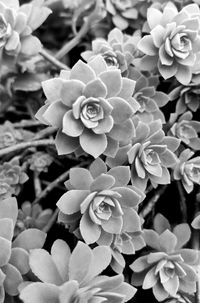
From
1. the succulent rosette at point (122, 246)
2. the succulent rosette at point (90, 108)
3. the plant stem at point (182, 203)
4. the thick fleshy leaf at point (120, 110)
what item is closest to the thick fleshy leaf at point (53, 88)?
the succulent rosette at point (90, 108)

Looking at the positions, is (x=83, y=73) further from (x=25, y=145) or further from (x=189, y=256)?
(x=189, y=256)

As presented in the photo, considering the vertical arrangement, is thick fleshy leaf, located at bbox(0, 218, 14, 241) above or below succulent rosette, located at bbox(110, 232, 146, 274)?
above

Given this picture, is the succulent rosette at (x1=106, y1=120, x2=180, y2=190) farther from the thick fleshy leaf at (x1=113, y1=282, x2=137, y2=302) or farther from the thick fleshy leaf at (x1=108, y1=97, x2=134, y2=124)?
the thick fleshy leaf at (x1=113, y1=282, x2=137, y2=302)

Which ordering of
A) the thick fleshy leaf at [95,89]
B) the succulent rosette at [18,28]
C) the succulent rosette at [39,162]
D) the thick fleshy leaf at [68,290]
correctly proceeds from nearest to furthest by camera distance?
the thick fleshy leaf at [68,290] → the thick fleshy leaf at [95,89] → the succulent rosette at [18,28] → the succulent rosette at [39,162]

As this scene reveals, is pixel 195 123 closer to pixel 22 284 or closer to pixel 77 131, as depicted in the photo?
pixel 77 131

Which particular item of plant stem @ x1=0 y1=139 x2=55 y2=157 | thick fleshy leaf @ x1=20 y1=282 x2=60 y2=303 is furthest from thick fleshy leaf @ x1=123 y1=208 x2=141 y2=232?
plant stem @ x1=0 y1=139 x2=55 y2=157

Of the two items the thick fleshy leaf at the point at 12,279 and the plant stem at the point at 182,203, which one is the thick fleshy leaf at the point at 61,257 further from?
the plant stem at the point at 182,203

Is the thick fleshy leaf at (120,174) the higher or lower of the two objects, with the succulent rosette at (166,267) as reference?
higher

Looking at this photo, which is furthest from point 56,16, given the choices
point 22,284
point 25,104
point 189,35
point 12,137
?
point 22,284
